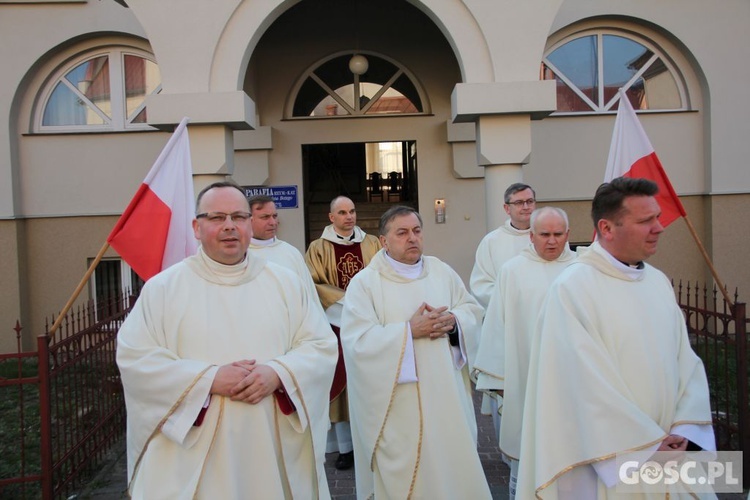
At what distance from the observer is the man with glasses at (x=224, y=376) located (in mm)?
3135

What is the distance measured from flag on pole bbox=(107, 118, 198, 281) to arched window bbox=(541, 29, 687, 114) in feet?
22.9

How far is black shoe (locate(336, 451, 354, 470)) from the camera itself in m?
5.77

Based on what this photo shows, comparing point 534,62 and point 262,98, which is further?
point 262,98

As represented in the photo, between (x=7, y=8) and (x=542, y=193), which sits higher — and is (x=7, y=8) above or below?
above

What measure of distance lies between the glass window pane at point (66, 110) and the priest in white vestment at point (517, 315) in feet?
26.7

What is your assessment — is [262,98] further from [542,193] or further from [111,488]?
[111,488]

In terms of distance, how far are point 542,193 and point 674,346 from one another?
7.37 meters

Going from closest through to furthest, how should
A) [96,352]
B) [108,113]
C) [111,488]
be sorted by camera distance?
[111,488], [96,352], [108,113]

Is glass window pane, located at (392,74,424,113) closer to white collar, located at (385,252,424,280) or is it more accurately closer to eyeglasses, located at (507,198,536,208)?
eyeglasses, located at (507,198,536,208)

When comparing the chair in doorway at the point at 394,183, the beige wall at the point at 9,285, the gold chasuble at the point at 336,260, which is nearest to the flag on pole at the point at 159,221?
the gold chasuble at the point at 336,260

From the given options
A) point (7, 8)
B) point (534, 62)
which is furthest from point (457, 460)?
point (7, 8)

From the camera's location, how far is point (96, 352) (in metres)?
5.93

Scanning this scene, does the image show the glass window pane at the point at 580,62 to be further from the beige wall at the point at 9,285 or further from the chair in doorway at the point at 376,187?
the beige wall at the point at 9,285

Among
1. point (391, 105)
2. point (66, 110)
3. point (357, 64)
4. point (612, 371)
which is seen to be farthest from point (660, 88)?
point (66, 110)
